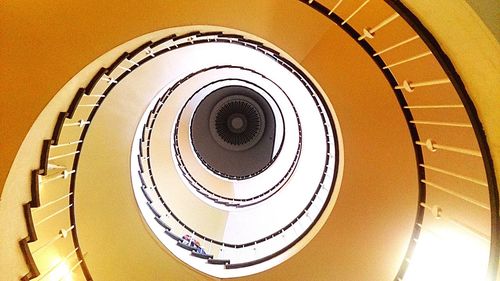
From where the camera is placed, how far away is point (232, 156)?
532 inches

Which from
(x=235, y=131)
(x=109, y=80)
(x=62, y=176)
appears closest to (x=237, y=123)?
(x=235, y=131)

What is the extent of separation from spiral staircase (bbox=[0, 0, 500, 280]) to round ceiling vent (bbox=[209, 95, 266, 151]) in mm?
6095

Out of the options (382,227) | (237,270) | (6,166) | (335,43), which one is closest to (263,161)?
(237,270)

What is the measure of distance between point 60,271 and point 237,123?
9.75 meters

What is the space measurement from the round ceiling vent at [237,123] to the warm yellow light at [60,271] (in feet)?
29.9

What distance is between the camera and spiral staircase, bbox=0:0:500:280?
3.32 metres

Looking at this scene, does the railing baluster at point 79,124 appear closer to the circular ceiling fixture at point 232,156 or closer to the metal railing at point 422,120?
the circular ceiling fixture at point 232,156

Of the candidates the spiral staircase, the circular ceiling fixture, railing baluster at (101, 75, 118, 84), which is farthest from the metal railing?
railing baluster at (101, 75, 118, 84)

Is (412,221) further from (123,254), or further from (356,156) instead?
(123,254)

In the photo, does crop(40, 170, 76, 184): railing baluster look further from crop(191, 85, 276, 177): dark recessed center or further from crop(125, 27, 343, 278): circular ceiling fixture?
crop(191, 85, 276, 177): dark recessed center

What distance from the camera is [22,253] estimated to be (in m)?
3.46

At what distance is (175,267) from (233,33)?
3686 millimetres

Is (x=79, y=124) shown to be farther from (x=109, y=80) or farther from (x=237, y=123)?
(x=237, y=123)

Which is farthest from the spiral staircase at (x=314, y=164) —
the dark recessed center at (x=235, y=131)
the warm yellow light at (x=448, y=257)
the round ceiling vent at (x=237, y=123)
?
the round ceiling vent at (x=237, y=123)
